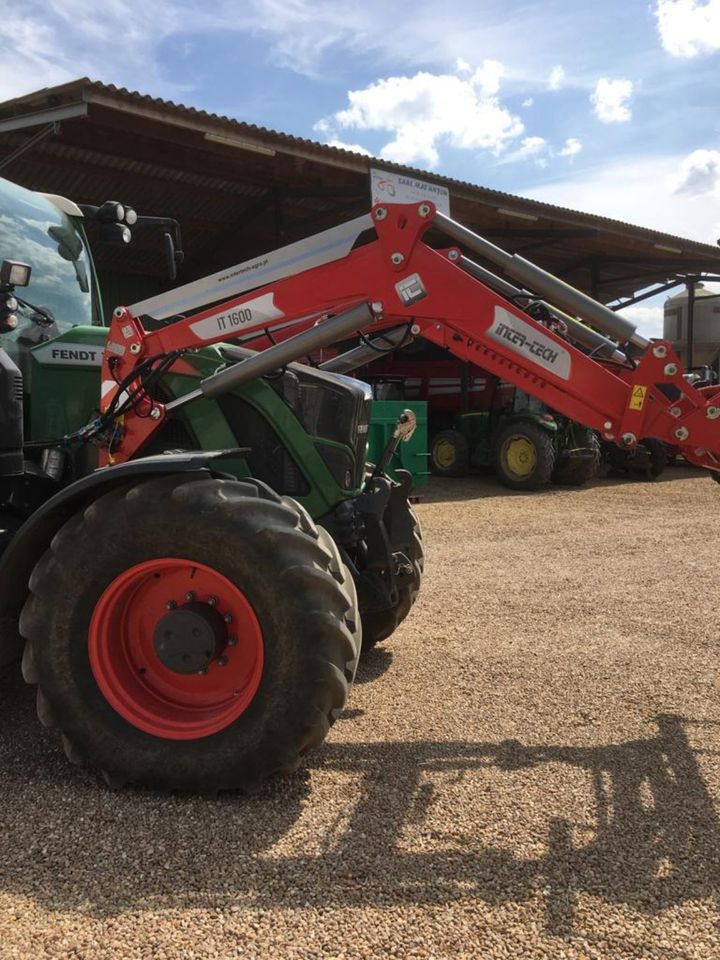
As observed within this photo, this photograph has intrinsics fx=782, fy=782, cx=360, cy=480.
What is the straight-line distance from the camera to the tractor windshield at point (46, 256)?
4.03 metres

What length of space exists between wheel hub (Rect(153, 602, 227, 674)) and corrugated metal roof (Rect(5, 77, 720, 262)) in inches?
317

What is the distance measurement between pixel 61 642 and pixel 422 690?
1.83 meters

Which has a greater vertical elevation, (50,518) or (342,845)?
(50,518)

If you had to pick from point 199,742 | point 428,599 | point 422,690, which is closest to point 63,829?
point 199,742

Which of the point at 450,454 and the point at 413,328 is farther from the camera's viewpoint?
the point at 450,454

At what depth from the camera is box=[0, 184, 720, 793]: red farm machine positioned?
2830 millimetres

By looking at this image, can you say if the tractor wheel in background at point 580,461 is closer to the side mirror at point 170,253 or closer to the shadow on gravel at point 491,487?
the shadow on gravel at point 491,487

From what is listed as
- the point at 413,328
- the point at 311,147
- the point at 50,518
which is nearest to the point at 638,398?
the point at 413,328

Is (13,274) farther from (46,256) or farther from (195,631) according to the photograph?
(195,631)

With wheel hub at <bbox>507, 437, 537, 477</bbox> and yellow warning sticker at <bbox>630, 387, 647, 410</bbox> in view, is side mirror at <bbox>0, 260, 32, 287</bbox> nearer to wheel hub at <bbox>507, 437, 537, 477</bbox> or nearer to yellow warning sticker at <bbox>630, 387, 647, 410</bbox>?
yellow warning sticker at <bbox>630, 387, 647, 410</bbox>

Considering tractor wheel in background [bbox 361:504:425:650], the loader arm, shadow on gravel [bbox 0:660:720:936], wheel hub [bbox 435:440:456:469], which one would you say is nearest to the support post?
wheel hub [bbox 435:440:456:469]

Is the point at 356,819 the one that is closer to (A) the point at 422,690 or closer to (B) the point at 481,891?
(B) the point at 481,891

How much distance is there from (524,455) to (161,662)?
10.4 meters

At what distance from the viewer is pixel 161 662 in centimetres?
301
